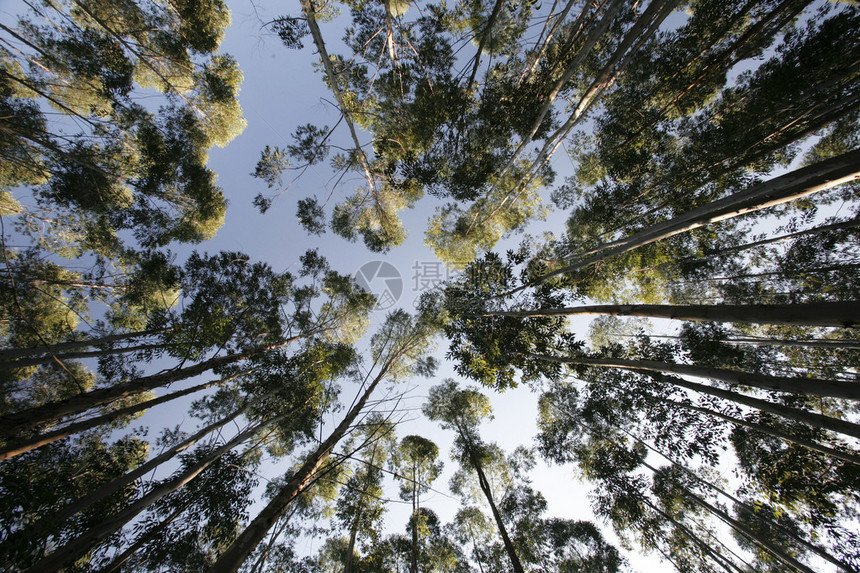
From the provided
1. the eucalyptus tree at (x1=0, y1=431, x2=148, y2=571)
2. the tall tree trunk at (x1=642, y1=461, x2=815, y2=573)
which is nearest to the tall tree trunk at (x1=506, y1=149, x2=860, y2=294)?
the tall tree trunk at (x1=642, y1=461, x2=815, y2=573)

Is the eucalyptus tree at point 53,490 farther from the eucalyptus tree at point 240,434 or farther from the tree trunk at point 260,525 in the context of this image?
the tree trunk at point 260,525

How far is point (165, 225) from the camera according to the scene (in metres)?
10.8

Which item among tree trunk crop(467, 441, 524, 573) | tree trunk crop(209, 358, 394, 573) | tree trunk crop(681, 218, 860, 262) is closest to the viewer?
tree trunk crop(209, 358, 394, 573)

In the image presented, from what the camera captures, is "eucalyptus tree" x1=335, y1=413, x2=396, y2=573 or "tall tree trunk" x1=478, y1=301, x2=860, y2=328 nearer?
"tall tree trunk" x1=478, y1=301, x2=860, y2=328

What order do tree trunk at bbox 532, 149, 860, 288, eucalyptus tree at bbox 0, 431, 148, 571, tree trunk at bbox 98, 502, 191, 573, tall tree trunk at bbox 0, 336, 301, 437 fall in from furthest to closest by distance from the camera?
tree trunk at bbox 98, 502, 191, 573 < tall tree trunk at bbox 0, 336, 301, 437 < eucalyptus tree at bbox 0, 431, 148, 571 < tree trunk at bbox 532, 149, 860, 288

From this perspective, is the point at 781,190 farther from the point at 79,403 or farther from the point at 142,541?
the point at 142,541

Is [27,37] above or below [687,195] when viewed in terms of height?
above

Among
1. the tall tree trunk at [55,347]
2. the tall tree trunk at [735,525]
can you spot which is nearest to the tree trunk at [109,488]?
the tall tree trunk at [55,347]

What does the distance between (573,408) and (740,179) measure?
31.2 ft

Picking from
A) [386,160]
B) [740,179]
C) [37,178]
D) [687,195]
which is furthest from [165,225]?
[740,179]

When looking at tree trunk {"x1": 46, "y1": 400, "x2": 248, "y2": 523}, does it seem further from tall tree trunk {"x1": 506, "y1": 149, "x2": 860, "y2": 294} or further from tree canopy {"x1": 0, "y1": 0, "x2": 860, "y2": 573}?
tall tree trunk {"x1": 506, "y1": 149, "x2": 860, "y2": 294}

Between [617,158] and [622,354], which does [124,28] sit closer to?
[617,158]

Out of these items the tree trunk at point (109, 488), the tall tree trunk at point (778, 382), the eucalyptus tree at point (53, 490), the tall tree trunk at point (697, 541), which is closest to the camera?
the tall tree trunk at point (778, 382)

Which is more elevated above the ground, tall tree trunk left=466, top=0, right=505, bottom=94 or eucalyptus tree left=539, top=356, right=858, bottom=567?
tall tree trunk left=466, top=0, right=505, bottom=94
